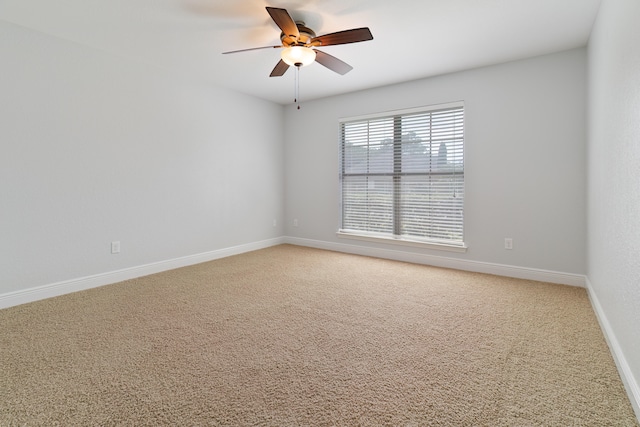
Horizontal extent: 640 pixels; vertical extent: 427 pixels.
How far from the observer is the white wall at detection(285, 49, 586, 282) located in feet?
10.1

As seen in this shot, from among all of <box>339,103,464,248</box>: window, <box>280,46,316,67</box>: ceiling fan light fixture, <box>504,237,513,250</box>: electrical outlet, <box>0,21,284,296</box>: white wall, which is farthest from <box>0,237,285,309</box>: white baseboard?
<box>504,237,513,250</box>: electrical outlet

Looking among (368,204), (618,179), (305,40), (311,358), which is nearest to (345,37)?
(305,40)

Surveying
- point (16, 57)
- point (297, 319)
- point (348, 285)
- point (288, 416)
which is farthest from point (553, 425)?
point (16, 57)

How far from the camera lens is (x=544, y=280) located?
→ 3.23 meters

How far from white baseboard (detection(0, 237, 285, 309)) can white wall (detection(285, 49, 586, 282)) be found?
2643mm

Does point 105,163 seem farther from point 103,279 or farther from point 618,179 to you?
point 618,179

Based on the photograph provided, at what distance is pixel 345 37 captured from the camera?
2367mm

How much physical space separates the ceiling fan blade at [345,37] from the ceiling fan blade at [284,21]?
0.19 metres

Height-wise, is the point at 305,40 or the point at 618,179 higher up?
the point at 305,40

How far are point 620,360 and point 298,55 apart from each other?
9.78ft

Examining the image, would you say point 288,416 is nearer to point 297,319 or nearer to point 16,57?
point 297,319

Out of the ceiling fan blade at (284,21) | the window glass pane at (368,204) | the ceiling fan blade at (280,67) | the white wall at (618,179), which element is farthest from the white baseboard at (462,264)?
the ceiling fan blade at (284,21)

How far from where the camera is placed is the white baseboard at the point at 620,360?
4.47 feet

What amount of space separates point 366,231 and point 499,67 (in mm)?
2624
